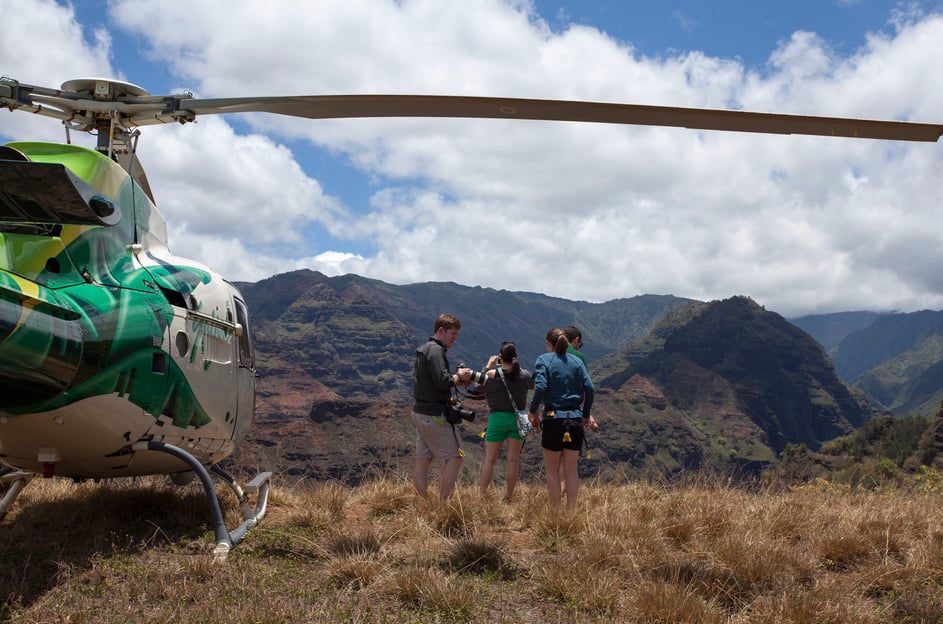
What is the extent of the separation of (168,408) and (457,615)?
10.1ft

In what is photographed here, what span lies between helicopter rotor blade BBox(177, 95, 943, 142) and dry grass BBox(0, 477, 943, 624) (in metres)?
3.22

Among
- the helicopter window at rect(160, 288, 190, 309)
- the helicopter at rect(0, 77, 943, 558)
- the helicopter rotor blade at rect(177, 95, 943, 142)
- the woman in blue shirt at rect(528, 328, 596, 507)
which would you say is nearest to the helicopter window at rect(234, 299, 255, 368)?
the helicopter at rect(0, 77, 943, 558)

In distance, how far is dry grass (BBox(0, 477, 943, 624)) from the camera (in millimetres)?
4395

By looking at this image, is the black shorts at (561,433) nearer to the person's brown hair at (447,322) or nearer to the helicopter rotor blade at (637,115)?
the person's brown hair at (447,322)

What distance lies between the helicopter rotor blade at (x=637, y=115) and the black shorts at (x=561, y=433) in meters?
3.59

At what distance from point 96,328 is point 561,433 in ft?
15.2

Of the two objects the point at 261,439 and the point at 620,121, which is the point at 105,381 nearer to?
the point at 620,121

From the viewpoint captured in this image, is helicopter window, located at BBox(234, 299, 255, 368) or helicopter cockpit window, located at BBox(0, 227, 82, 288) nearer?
helicopter cockpit window, located at BBox(0, 227, 82, 288)

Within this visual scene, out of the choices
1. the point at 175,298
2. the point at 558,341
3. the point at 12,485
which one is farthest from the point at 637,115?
the point at 12,485

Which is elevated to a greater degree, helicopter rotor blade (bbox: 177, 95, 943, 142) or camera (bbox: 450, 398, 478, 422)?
helicopter rotor blade (bbox: 177, 95, 943, 142)

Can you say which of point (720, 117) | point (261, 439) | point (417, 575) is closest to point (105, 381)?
point (417, 575)

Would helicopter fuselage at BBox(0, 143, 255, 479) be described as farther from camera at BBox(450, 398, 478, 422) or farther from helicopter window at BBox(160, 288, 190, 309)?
camera at BBox(450, 398, 478, 422)

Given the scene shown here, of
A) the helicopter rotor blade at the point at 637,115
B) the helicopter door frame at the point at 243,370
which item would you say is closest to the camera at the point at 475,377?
the helicopter door frame at the point at 243,370

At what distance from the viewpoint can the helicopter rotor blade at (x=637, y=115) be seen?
4832 mm
